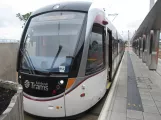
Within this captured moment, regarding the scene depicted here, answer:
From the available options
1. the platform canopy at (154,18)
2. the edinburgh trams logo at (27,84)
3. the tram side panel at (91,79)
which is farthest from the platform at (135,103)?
the platform canopy at (154,18)

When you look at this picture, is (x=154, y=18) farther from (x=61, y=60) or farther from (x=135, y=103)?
(x=61, y=60)

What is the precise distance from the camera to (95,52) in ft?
15.2

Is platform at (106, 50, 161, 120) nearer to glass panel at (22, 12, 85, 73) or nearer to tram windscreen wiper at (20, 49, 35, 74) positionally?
glass panel at (22, 12, 85, 73)

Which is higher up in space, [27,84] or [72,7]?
[72,7]

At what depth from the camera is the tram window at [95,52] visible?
14.2 ft

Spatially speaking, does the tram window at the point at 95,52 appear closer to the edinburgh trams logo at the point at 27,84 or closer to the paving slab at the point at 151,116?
the edinburgh trams logo at the point at 27,84

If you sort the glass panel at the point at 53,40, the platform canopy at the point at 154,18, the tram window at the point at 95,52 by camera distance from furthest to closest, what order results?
the platform canopy at the point at 154,18, the tram window at the point at 95,52, the glass panel at the point at 53,40

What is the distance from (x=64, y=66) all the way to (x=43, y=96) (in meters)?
0.82

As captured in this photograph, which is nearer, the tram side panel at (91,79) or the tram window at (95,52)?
the tram side panel at (91,79)

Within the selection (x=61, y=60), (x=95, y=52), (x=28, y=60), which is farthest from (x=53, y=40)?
(x=95, y=52)

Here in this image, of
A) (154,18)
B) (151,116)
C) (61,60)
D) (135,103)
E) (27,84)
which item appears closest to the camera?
(61,60)

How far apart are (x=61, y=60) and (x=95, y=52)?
41.3 inches

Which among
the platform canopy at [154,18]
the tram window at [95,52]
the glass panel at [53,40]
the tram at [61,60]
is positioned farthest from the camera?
the platform canopy at [154,18]

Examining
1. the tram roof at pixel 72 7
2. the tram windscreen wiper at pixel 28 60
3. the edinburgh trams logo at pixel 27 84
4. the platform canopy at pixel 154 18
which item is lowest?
the edinburgh trams logo at pixel 27 84
